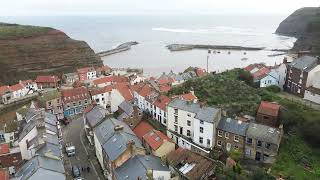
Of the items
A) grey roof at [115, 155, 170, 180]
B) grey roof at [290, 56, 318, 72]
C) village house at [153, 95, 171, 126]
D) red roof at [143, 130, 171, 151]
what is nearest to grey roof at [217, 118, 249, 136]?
red roof at [143, 130, 171, 151]

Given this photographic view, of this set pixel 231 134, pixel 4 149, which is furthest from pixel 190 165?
pixel 4 149

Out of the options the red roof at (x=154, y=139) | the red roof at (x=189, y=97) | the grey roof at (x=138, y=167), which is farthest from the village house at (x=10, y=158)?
the red roof at (x=189, y=97)

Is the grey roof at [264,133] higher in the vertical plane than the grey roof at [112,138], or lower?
higher

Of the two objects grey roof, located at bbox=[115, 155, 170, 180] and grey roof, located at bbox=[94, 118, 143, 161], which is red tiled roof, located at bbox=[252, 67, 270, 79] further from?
grey roof, located at bbox=[115, 155, 170, 180]

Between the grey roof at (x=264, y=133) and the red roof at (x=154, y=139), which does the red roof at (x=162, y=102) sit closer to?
the red roof at (x=154, y=139)

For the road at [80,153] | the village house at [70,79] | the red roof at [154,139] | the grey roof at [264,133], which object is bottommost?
the road at [80,153]

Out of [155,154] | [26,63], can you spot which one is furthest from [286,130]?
[26,63]
